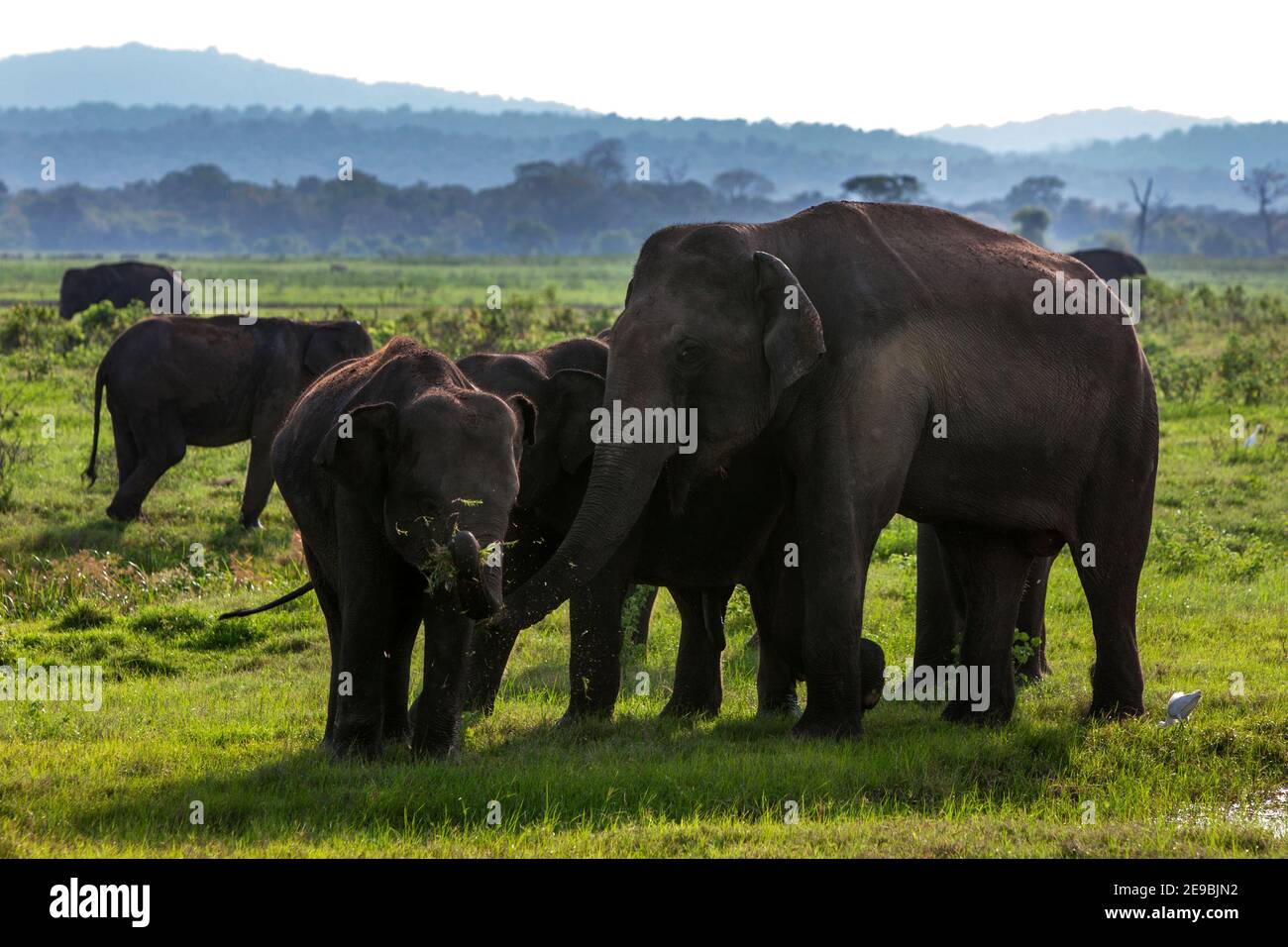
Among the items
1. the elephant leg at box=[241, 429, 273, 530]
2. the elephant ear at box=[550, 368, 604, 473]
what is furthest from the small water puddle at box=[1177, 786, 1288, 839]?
the elephant leg at box=[241, 429, 273, 530]

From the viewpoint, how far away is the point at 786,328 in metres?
8.18

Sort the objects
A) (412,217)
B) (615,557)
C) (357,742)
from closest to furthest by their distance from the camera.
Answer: (357,742)
(615,557)
(412,217)

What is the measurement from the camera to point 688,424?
27.4 ft

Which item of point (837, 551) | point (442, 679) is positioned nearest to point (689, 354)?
Answer: point (837, 551)

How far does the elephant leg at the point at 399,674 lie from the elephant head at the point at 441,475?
2.14 feet

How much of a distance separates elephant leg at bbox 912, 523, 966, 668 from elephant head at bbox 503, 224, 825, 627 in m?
2.30

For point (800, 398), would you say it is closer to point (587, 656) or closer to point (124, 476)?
point (587, 656)

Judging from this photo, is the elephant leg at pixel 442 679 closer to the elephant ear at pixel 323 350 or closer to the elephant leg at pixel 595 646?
the elephant leg at pixel 595 646

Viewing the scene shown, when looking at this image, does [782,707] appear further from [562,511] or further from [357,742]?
[357,742]

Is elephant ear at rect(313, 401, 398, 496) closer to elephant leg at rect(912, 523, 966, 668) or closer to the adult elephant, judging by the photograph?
the adult elephant

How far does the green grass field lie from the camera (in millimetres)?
6945

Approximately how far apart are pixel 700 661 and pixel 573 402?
5.89ft

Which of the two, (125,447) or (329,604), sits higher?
(329,604)

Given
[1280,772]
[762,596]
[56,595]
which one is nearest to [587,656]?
[762,596]
